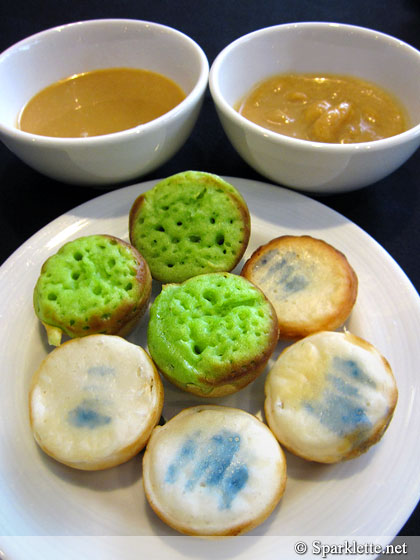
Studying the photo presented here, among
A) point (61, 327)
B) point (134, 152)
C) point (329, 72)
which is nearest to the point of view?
point (61, 327)

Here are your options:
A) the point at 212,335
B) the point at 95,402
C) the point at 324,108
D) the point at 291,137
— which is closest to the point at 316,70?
the point at 324,108

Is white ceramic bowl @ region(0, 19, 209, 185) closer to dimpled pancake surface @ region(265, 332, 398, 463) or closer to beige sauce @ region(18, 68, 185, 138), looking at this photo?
beige sauce @ region(18, 68, 185, 138)

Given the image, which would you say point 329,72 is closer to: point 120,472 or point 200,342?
point 200,342

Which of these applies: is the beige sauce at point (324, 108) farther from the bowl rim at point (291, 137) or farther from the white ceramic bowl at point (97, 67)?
the white ceramic bowl at point (97, 67)

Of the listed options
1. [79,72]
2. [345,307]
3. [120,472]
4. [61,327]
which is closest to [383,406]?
[345,307]

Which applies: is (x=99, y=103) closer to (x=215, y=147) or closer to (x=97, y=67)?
(x=97, y=67)
